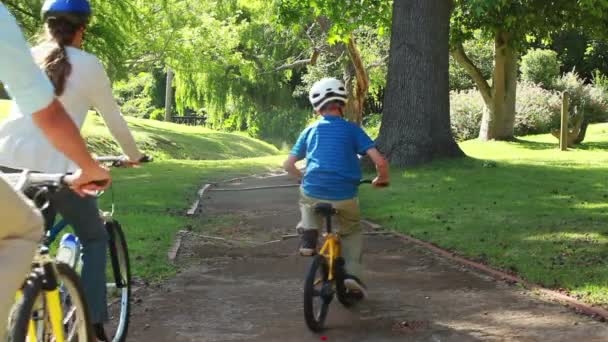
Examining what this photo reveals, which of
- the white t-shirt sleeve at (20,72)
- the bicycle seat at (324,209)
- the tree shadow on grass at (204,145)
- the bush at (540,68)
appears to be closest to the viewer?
the white t-shirt sleeve at (20,72)

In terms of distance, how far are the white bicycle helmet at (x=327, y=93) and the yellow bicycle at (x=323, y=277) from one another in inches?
25.2

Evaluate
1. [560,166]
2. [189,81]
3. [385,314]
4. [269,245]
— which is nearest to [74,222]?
[385,314]

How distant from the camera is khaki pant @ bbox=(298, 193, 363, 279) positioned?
645cm

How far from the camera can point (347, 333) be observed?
6234mm

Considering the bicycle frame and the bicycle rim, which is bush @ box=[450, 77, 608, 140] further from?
the bicycle rim

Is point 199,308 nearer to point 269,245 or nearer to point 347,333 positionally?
point 347,333

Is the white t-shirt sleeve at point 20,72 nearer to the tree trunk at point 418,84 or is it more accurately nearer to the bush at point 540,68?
the tree trunk at point 418,84

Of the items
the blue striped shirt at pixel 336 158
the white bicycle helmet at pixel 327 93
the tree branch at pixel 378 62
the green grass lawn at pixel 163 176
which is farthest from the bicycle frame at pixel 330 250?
the tree branch at pixel 378 62

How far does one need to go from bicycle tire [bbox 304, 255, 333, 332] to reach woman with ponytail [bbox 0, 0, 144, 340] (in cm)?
171

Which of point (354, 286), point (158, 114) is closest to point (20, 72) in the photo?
point (354, 286)

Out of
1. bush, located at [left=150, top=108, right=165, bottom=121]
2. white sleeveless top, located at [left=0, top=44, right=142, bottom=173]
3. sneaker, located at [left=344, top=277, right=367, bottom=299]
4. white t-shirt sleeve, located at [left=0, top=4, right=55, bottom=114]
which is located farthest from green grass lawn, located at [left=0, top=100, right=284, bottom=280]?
bush, located at [left=150, top=108, right=165, bottom=121]

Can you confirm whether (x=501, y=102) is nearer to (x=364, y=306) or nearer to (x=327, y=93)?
(x=364, y=306)

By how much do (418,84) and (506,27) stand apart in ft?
12.9

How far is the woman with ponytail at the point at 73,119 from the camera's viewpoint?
439 centimetres
